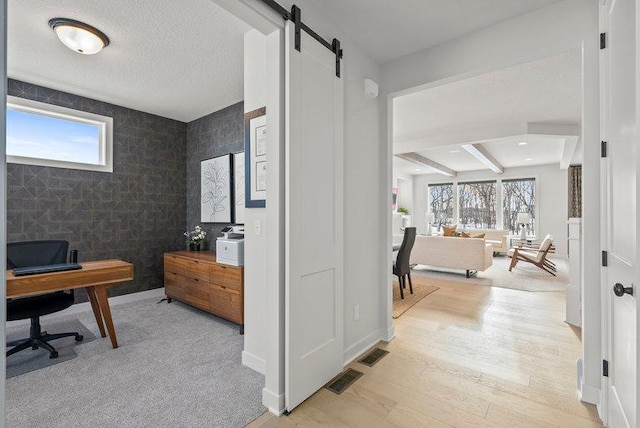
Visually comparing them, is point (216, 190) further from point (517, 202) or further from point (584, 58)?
point (517, 202)

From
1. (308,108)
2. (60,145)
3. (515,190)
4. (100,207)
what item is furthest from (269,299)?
(515,190)

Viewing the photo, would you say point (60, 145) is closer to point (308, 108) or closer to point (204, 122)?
point (204, 122)

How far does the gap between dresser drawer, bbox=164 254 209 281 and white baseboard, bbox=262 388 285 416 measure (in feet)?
5.71

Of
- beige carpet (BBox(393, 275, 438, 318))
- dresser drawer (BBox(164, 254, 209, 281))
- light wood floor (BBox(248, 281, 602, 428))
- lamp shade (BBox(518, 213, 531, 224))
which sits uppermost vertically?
lamp shade (BBox(518, 213, 531, 224))

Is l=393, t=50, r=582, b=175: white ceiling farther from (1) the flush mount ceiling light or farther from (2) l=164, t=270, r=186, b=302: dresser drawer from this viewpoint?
(2) l=164, t=270, r=186, b=302: dresser drawer

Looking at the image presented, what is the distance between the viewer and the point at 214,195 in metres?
4.14

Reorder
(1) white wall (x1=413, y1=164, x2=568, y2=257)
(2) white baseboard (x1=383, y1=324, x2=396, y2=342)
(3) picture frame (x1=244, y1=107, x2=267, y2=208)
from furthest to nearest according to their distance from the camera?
(1) white wall (x1=413, y1=164, x2=568, y2=257) → (2) white baseboard (x1=383, y1=324, x2=396, y2=342) → (3) picture frame (x1=244, y1=107, x2=267, y2=208)

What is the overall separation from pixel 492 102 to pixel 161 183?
188 inches

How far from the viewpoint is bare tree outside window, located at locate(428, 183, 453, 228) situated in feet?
34.0

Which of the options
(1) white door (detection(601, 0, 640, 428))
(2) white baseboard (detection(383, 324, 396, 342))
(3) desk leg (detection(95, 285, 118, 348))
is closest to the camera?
(1) white door (detection(601, 0, 640, 428))

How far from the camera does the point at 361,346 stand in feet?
8.22

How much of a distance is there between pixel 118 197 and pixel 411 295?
4.25m

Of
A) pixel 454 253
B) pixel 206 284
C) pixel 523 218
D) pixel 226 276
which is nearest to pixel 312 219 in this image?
pixel 226 276

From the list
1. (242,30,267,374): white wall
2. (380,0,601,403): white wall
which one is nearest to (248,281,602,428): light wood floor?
(380,0,601,403): white wall
